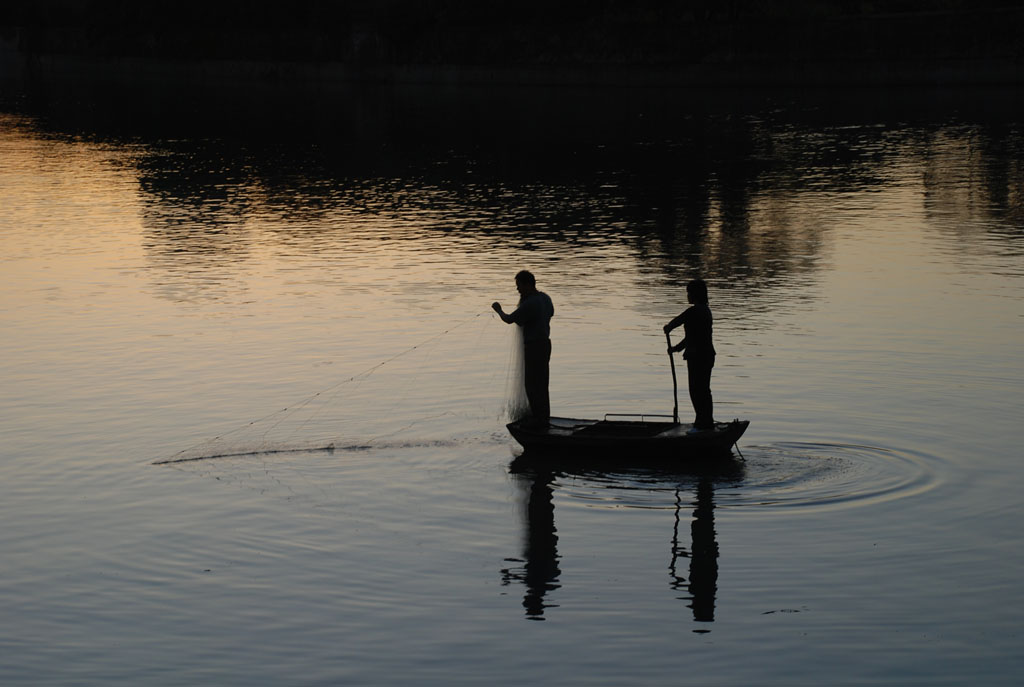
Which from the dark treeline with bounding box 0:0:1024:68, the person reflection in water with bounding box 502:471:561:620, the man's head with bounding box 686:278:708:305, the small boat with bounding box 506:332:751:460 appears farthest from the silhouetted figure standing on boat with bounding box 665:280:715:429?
the dark treeline with bounding box 0:0:1024:68

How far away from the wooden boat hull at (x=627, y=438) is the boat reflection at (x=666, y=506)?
17 centimetres

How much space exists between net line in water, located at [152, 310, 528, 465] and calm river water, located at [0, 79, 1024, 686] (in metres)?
0.06

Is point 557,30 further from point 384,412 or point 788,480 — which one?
point 788,480

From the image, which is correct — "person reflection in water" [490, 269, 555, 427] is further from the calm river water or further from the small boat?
the calm river water

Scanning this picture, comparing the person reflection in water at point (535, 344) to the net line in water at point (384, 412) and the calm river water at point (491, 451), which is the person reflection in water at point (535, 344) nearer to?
the net line in water at point (384, 412)

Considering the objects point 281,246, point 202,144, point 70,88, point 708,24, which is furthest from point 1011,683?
point 70,88

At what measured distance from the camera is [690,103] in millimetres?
69062

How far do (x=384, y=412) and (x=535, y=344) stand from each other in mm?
2443

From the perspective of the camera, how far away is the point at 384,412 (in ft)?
57.1

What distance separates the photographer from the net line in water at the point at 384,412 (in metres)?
16.1

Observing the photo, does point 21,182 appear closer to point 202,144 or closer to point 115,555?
point 202,144

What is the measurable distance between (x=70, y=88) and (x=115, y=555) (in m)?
91.3

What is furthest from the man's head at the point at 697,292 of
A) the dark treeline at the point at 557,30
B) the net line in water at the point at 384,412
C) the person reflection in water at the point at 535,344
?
the dark treeline at the point at 557,30

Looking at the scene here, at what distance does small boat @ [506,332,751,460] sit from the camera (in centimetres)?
1461
